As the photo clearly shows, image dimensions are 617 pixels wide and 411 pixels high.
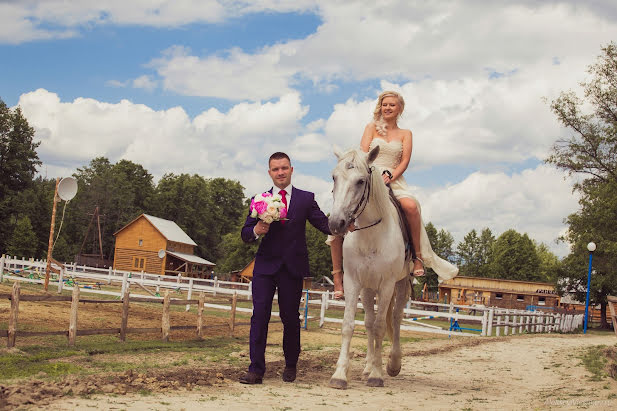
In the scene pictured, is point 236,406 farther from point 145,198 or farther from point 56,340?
point 145,198

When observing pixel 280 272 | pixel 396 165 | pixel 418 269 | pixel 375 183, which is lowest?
pixel 280 272

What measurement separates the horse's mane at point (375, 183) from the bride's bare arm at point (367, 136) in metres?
0.92

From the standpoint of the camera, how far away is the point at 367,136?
26.2ft

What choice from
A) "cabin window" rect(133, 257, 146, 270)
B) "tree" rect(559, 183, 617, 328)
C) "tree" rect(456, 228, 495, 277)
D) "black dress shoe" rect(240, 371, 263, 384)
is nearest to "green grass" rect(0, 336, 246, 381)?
"black dress shoe" rect(240, 371, 263, 384)

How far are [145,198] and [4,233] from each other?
92.4 feet

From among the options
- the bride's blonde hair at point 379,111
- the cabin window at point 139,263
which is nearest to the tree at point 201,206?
the cabin window at point 139,263

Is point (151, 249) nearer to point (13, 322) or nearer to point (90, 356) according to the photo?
point (13, 322)

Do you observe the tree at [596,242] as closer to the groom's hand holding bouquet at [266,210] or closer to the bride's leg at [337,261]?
the bride's leg at [337,261]

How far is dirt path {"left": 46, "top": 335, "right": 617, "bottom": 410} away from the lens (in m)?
5.28

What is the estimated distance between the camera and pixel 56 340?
1099cm

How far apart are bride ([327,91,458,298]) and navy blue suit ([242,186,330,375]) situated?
71 cm

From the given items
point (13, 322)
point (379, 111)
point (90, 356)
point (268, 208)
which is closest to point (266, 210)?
point (268, 208)

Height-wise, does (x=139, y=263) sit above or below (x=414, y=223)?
below

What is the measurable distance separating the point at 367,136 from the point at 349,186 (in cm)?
199
